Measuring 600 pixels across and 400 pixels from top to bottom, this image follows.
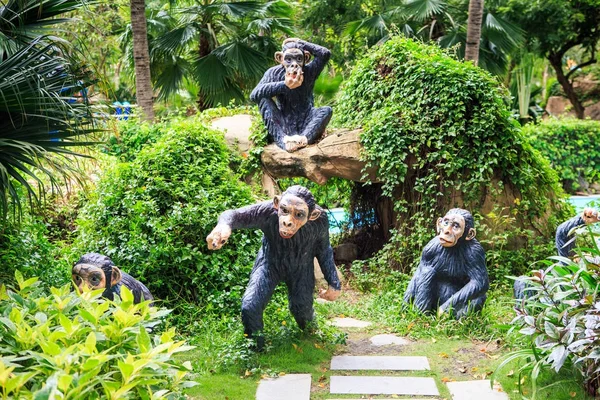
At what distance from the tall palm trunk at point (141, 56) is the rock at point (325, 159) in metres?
3.67

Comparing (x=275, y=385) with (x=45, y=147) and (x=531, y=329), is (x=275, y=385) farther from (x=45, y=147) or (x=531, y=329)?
(x=45, y=147)

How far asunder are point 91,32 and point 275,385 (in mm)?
13986

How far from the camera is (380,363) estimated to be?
5422 mm

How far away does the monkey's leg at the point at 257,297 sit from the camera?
5.32m

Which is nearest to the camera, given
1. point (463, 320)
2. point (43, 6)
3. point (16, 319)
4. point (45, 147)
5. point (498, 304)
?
point (16, 319)

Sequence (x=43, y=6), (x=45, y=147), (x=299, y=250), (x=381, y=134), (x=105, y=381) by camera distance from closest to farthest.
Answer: (x=105, y=381)
(x=45, y=147)
(x=43, y=6)
(x=299, y=250)
(x=381, y=134)

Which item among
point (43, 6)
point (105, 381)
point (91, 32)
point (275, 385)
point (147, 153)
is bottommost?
point (275, 385)

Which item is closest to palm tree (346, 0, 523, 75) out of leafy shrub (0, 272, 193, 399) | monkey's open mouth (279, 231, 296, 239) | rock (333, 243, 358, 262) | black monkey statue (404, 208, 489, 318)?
rock (333, 243, 358, 262)

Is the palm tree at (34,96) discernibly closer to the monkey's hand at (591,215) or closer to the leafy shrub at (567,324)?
the leafy shrub at (567,324)

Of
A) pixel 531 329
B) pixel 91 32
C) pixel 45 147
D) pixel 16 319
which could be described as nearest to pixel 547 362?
pixel 531 329

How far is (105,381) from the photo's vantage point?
9.15 feet

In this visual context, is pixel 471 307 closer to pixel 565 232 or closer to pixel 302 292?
pixel 565 232

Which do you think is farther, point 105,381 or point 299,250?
point 299,250

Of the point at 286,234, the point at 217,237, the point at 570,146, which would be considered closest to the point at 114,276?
the point at 217,237
